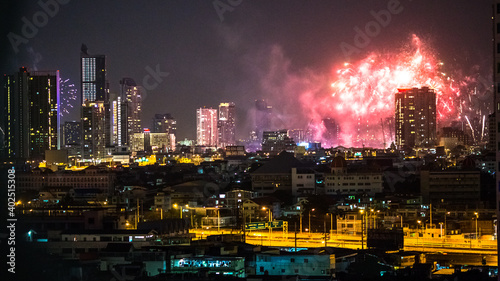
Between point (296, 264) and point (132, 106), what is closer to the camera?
point (296, 264)

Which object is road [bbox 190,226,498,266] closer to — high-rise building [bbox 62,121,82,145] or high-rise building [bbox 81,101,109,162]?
high-rise building [bbox 81,101,109,162]

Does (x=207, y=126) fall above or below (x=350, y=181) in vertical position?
above

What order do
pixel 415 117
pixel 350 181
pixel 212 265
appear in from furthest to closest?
pixel 415 117
pixel 350 181
pixel 212 265

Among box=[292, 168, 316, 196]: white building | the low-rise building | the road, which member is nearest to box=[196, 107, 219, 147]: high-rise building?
box=[292, 168, 316, 196]: white building

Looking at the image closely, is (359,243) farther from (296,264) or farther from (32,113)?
(32,113)

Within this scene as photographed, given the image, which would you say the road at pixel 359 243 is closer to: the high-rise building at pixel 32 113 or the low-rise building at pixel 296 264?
the low-rise building at pixel 296 264

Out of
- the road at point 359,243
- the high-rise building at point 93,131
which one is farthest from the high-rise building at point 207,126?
the road at point 359,243

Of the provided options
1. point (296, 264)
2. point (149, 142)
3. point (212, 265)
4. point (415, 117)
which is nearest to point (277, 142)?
point (149, 142)
